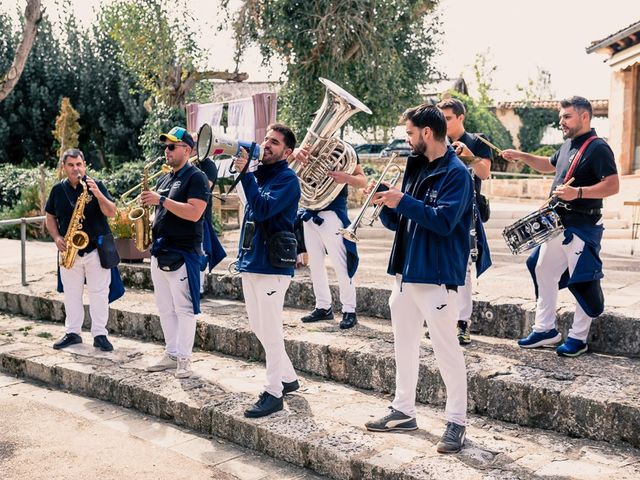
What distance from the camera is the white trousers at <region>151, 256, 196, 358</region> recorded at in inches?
220

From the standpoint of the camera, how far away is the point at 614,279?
7250 mm

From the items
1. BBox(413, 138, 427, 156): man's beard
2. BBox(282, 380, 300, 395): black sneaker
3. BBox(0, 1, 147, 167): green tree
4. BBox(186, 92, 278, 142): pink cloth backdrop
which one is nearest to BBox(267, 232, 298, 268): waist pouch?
BBox(282, 380, 300, 395): black sneaker

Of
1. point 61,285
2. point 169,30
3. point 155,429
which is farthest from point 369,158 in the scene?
point 155,429

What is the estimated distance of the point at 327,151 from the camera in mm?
6027

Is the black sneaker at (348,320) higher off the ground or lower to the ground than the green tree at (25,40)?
lower

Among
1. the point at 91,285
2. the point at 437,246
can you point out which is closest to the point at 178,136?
the point at 91,285

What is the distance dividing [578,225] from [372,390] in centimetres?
184

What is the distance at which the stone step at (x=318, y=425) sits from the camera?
12.7 ft

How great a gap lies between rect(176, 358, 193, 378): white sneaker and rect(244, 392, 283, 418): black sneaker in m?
1.01

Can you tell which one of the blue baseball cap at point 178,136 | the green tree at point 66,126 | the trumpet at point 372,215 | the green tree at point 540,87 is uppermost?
the green tree at point 540,87

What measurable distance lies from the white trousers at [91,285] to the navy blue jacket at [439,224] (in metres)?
3.47

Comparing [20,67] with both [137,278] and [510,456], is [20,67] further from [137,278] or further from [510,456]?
[510,456]

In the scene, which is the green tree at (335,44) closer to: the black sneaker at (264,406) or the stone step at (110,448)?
the stone step at (110,448)

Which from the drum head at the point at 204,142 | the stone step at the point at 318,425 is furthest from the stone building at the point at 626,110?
the drum head at the point at 204,142
